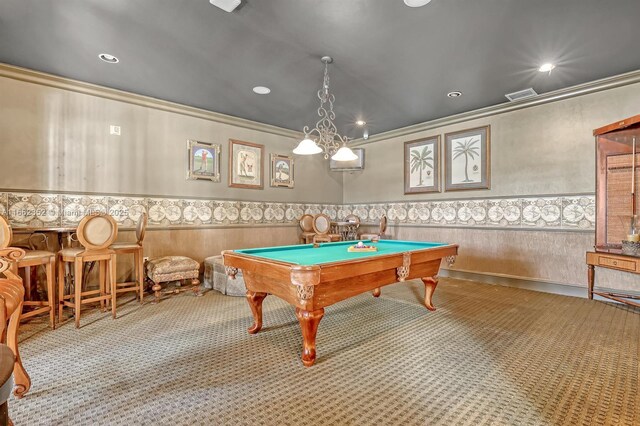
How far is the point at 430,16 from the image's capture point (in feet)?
9.11

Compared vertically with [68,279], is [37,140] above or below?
above

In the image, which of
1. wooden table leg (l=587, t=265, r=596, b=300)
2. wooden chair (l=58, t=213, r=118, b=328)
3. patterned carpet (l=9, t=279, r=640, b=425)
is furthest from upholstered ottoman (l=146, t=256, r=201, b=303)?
wooden table leg (l=587, t=265, r=596, b=300)

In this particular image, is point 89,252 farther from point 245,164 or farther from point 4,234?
point 245,164

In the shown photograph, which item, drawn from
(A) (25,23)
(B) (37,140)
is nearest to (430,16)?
(A) (25,23)

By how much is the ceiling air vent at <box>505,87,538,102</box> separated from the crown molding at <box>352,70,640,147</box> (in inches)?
5.0

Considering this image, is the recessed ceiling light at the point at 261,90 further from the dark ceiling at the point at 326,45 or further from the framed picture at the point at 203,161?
the framed picture at the point at 203,161

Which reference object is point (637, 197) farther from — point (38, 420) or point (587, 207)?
point (38, 420)

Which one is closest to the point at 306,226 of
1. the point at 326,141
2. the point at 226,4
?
the point at 326,141

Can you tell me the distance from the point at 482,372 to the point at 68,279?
15.8 ft

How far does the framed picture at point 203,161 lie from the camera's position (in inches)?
204

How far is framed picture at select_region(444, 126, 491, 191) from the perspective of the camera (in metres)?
5.23

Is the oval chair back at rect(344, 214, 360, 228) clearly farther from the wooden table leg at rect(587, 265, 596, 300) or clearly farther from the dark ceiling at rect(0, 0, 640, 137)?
the wooden table leg at rect(587, 265, 596, 300)

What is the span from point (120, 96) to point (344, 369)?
481 centimetres

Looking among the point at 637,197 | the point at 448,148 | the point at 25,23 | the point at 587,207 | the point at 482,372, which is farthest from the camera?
the point at 448,148
